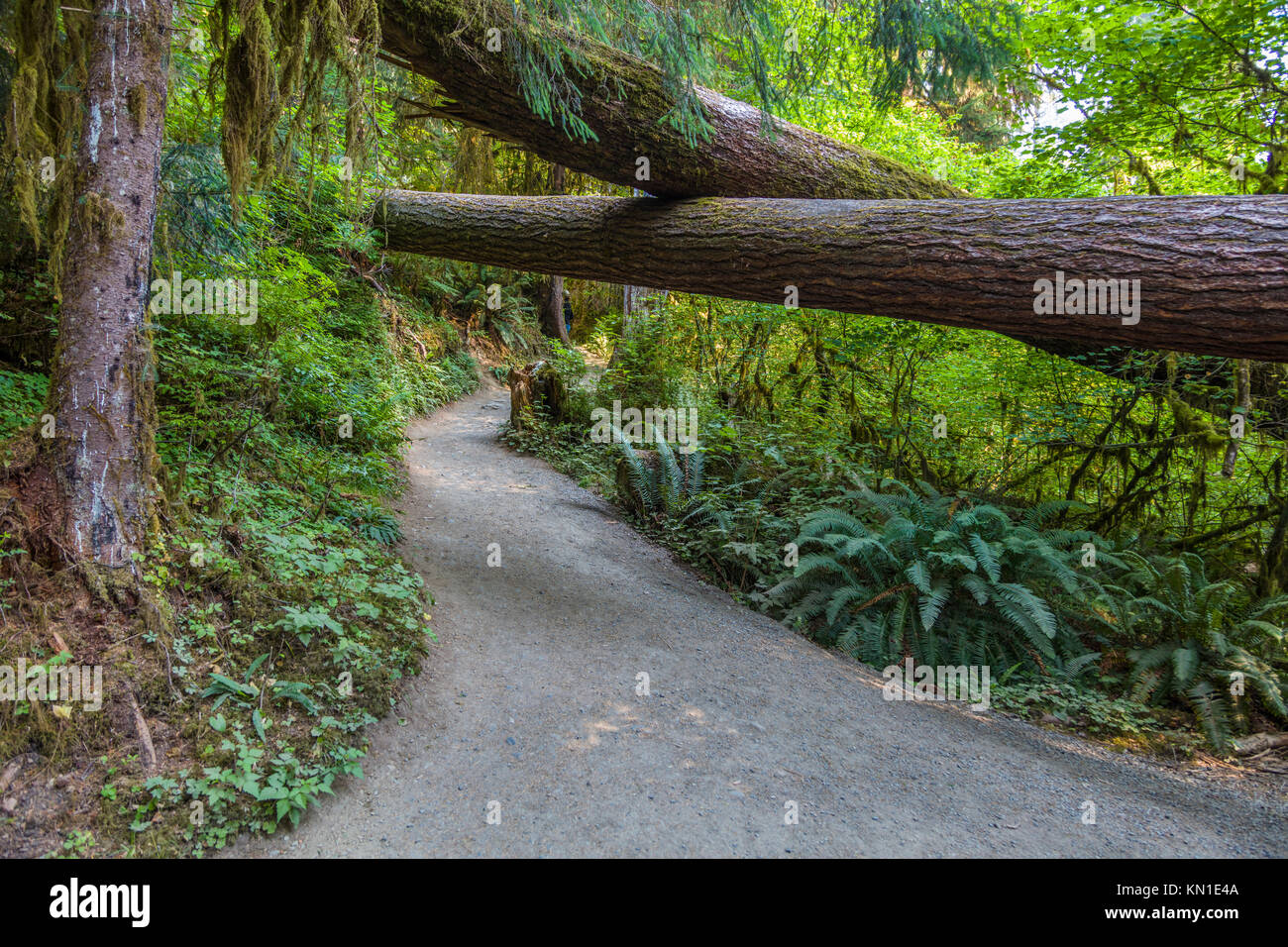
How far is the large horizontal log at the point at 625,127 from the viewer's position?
4375 mm

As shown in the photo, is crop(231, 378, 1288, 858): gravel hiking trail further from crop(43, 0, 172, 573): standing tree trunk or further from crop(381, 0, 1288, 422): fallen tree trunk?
crop(381, 0, 1288, 422): fallen tree trunk

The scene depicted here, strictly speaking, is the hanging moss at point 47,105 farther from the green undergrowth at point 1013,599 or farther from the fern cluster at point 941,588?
the fern cluster at point 941,588

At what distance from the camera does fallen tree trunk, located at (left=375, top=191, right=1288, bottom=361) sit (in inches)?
136

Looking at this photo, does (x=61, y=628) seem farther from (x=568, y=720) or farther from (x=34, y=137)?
(x=34, y=137)

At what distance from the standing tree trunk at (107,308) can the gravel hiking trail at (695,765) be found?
5.98 feet

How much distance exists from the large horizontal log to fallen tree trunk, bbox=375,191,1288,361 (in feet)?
1.35

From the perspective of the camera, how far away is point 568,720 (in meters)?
3.82

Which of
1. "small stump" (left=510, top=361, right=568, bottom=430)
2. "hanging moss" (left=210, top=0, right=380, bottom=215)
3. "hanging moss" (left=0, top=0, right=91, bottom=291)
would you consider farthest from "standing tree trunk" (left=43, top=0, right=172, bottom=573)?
"small stump" (left=510, top=361, right=568, bottom=430)

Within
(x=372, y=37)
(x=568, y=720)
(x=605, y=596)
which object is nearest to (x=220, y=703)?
(x=568, y=720)

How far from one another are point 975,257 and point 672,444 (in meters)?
4.59

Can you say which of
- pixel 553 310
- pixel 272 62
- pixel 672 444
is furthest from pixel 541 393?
pixel 553 310

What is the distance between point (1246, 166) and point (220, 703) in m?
9.52

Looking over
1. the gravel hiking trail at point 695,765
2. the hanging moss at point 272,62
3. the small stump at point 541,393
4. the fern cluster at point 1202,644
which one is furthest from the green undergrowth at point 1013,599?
the hanging moss at point 272,62

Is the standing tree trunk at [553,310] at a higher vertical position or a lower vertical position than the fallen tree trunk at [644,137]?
higher
